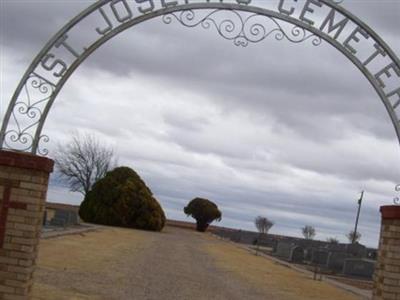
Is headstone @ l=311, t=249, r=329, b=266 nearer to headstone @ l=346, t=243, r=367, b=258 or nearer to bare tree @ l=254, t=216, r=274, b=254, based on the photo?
headstone @ l=346, t=243, r=367, b=258

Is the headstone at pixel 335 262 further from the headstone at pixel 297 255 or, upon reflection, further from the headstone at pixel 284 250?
the headstone at pixel 284 250

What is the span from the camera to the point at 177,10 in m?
9.98

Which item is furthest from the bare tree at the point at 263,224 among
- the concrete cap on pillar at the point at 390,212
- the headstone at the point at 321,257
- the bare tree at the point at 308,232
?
the concrete cap on pillar at the point at 390,212

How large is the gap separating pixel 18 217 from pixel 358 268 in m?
26.6

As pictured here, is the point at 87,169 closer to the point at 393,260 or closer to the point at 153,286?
the point at 153,286

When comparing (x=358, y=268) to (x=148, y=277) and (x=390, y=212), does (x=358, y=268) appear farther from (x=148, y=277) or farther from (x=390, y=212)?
(x=390, y=212)

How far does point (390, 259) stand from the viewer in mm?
9391

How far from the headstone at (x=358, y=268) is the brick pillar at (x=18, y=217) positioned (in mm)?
26081

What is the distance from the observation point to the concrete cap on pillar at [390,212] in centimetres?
932

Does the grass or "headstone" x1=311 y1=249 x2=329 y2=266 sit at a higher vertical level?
"headstone" x1=311 y1=249 x2=329 y2=266

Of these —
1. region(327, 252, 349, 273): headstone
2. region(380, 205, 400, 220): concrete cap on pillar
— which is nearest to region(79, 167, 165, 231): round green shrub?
region(327, 252, 349, 273): headstone

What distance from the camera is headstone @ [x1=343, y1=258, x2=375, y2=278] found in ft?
110

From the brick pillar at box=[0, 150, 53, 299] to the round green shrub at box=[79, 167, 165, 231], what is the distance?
146 ft

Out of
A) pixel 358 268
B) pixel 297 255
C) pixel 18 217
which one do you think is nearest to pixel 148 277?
pixel 18 217
